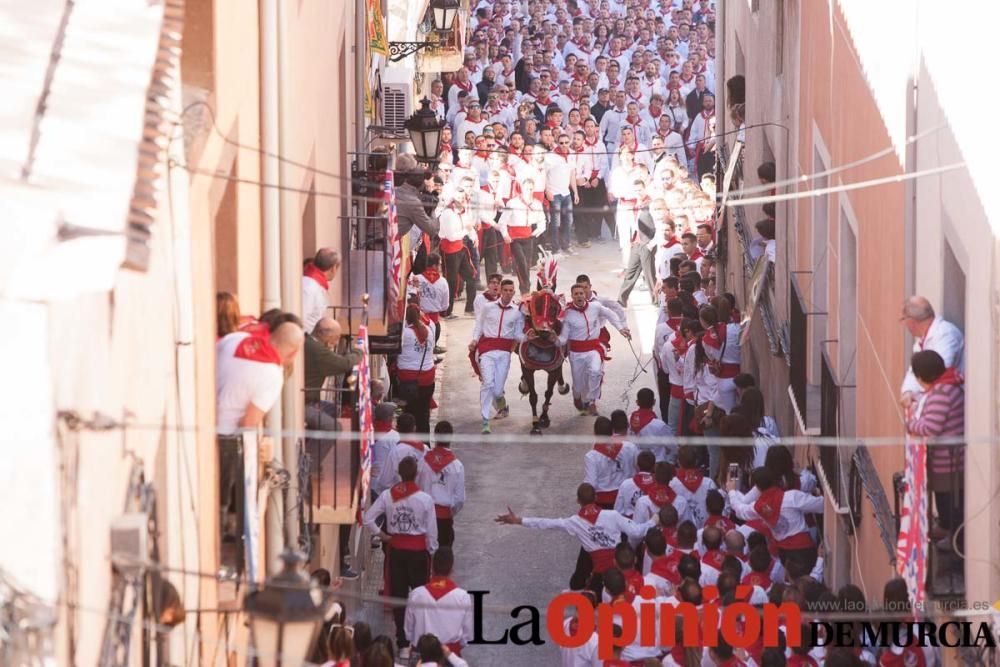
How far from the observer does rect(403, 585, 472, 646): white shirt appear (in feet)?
45.5

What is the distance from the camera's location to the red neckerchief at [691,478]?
52.0 ft

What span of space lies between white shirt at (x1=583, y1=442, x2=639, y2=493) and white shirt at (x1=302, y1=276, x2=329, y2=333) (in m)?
3.23

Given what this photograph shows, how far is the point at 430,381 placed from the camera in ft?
66.9

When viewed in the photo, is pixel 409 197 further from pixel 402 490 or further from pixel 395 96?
pixel 395 96

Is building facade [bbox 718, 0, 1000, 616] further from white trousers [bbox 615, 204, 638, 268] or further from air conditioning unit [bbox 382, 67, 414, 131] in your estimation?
air conditioning unit [bbox 382, 67, 414, 131]

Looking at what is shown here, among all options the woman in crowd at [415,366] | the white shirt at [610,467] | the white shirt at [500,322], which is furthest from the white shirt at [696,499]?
the white shirt at [500,322]

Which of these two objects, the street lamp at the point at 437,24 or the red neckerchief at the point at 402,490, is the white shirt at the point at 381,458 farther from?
the street lamp at the point at 437,24

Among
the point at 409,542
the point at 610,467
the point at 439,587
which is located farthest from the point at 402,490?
the point at 610,467

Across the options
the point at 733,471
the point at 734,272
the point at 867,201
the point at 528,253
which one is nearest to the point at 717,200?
the point at 734,272

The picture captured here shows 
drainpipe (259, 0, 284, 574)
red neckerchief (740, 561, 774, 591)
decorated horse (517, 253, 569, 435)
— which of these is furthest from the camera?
decorated horse (517, 253, 569, 435)

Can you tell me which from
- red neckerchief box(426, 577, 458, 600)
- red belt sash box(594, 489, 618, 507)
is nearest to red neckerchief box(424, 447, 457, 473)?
red belt sash box(594, 489, 618, 507)

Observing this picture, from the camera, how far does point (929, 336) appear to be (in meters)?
10.9

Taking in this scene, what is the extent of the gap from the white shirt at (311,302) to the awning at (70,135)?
650 cm

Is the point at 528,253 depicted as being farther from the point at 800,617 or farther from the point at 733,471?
the point at 800,617
